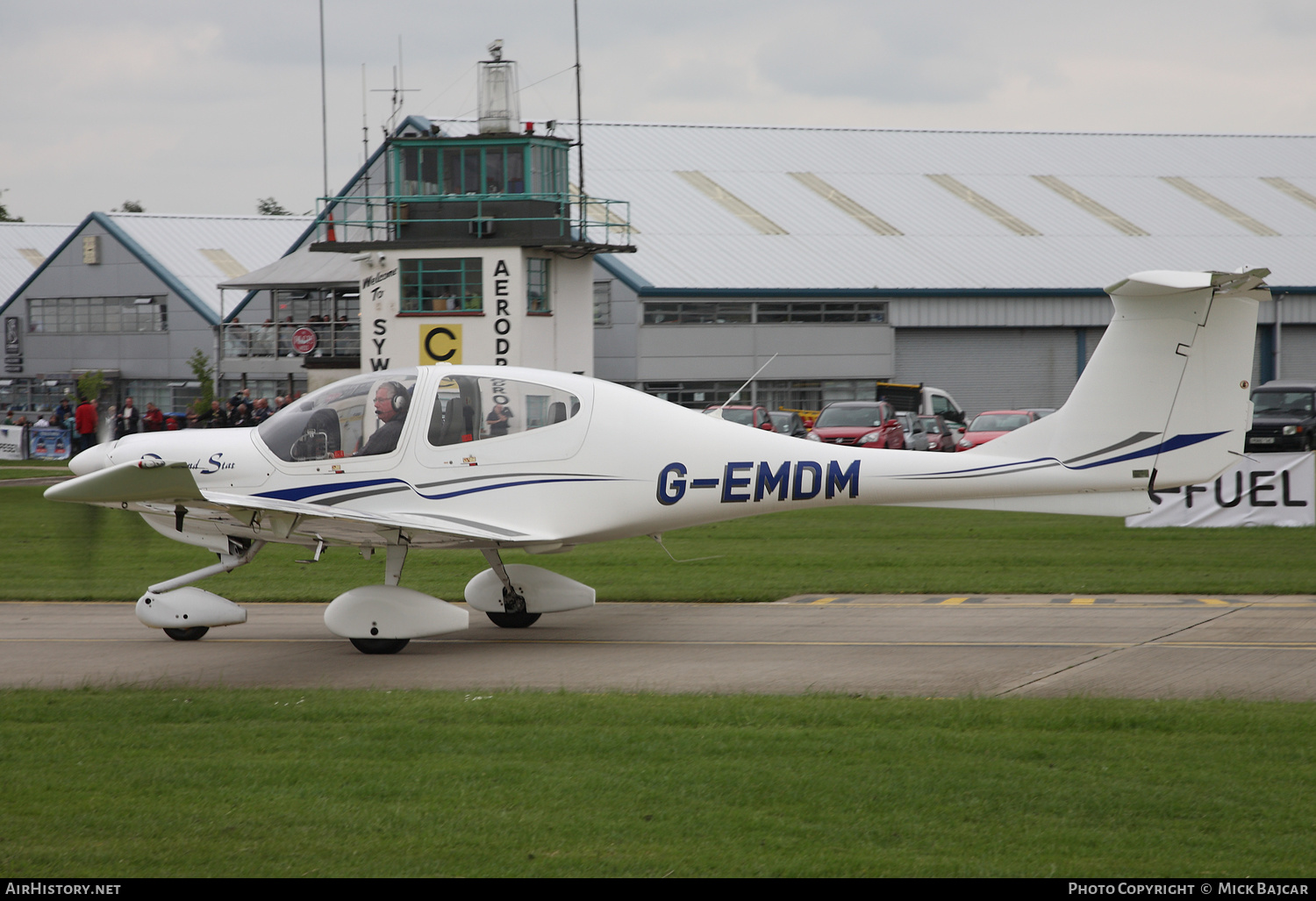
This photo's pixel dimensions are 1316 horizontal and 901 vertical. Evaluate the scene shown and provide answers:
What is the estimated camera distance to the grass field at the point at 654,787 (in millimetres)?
5711

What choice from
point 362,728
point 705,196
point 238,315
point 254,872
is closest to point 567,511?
point 362,728

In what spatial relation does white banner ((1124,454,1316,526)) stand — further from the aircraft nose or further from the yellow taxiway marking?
the aircraft nose

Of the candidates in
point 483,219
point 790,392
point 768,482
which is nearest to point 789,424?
point 790,392

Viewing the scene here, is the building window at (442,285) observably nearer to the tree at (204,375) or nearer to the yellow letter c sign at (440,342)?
the yellow letter c sign at (440,342)

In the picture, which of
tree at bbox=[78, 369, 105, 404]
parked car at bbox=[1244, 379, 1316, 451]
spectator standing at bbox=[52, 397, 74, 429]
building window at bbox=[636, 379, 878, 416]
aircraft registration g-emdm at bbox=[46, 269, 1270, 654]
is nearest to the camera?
aircraft registration g-emdm at bbox=[46, 269, 1270, 654]

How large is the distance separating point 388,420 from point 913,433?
28.6 meters

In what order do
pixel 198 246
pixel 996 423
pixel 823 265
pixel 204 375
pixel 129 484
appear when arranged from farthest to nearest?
1. pixel 198 246
2. pixel 204 375
3. pixel 823 265
4. pixel 996 423
5. pixel 129 484

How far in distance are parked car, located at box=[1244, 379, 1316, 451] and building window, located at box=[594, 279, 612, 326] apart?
20.9 metres

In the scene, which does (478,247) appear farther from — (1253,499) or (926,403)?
(926,403)

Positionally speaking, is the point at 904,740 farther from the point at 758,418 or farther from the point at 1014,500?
the point at 758,418

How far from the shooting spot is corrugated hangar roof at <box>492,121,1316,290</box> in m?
47.7

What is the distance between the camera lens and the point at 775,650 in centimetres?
1111

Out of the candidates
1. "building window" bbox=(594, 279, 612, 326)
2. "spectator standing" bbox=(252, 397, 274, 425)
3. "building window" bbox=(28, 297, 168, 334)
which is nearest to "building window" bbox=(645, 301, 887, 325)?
"building window" bbox=(594, 279, 612, 326)

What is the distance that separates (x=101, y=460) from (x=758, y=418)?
24217mm
